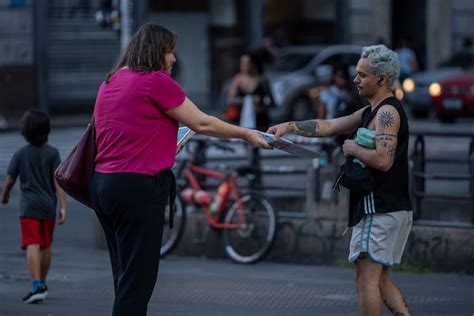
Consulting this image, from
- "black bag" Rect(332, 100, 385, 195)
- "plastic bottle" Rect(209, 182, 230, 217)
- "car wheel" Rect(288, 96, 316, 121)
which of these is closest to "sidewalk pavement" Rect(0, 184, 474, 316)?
"plastic bottle" Rect(209, 182, 230, 217)

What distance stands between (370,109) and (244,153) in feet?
17.3

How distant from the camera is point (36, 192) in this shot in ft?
27.0

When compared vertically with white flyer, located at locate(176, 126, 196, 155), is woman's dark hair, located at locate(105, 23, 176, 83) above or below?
above

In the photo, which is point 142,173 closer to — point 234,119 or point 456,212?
point 456,212

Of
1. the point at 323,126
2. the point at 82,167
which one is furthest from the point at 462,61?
the point at 82,167

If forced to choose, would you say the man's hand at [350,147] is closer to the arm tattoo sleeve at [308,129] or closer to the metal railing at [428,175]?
the arm tattoo sleeve at [308,129]

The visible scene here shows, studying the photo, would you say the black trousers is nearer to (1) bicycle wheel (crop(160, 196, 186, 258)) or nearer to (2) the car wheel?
(1) bicycle wheel (crop(160, 196, 186, 258))

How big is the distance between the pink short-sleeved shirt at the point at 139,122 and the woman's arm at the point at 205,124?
0.14 ft

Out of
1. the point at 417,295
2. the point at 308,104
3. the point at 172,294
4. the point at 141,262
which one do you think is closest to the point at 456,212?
the point at 417,295

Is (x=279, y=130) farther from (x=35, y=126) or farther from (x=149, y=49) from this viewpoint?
(x=35, y=126)

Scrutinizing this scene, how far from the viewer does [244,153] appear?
11.6 metres

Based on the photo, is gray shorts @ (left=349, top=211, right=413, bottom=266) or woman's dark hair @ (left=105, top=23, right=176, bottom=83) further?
gray shorts @ (left=349, top=211, right=413, bottom=266)

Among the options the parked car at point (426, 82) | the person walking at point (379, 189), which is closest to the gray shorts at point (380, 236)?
the person walking at point (379, 189)

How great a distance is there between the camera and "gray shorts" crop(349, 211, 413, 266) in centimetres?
613
